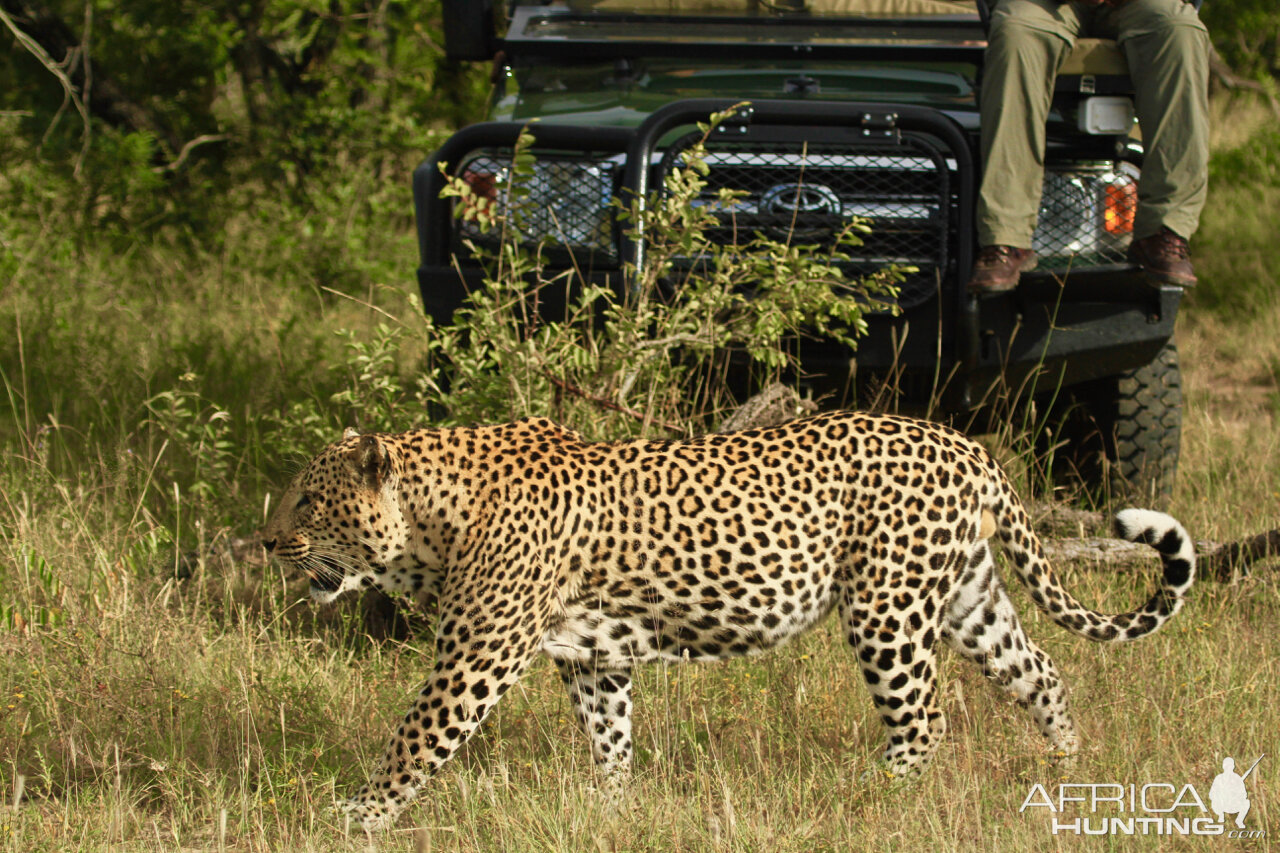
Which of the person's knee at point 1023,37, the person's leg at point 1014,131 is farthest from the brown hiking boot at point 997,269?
the person's knee at point 1023,37

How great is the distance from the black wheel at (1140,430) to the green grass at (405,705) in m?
0.16

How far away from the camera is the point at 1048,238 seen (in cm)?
488

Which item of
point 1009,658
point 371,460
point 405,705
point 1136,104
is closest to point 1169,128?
point 1136,104

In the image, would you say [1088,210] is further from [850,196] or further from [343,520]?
[343,520]

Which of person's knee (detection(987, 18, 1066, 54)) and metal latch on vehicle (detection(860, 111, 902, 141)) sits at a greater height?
person's knee (detection(987, 18, 1066, 54))

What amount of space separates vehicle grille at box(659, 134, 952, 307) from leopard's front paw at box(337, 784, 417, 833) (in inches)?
91.9

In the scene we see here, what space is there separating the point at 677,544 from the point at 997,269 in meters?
1.81

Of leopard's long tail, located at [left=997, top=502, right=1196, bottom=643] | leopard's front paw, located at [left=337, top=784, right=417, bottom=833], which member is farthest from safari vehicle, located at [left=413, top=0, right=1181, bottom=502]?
leopard's front paw, located at [left=337, top=784, right=417, bottom=833]

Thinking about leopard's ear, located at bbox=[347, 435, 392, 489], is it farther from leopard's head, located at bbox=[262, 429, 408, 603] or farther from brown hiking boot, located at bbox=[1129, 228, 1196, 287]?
brown hiking boot, located at bbox=[1129, 228, 1196, 287]

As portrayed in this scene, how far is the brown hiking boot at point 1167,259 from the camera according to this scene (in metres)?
4.52

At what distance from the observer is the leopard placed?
10.7 feet

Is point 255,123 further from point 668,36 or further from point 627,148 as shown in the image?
point 627,148

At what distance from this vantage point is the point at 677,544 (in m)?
3.31

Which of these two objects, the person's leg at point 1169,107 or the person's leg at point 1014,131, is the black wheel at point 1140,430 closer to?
the person's leg at point 1169,107
